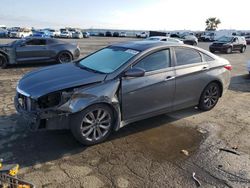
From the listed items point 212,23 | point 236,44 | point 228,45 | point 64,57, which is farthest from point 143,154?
point 212,23

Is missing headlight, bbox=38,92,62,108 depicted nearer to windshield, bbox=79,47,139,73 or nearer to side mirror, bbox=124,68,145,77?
windshield, bbox=79,47,139,73

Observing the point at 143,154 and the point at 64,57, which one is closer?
the point at 143,154

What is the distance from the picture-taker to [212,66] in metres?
6.25

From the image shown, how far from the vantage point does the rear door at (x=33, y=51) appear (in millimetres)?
12336

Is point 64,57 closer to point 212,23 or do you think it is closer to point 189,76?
point 189,76

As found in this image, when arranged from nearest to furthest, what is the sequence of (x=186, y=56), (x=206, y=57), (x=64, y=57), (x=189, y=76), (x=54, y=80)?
(x=54, y=80)
(x=189, y=76)
(x=186, y=56)
(x=206, y=57)
(x=64, y=57)

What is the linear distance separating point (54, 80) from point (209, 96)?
3667 millimetres

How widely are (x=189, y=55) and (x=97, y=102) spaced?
2536 mm

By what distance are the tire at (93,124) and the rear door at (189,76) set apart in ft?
5.30

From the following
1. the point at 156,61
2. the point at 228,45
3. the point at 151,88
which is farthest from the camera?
the point at 228,45

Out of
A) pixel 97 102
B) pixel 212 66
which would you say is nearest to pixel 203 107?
pixel 212 66

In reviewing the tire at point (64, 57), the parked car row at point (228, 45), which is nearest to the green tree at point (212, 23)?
the parked car row at point (228, 45)

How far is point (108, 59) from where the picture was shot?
17.3 feet

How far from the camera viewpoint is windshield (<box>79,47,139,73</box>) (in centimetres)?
489
